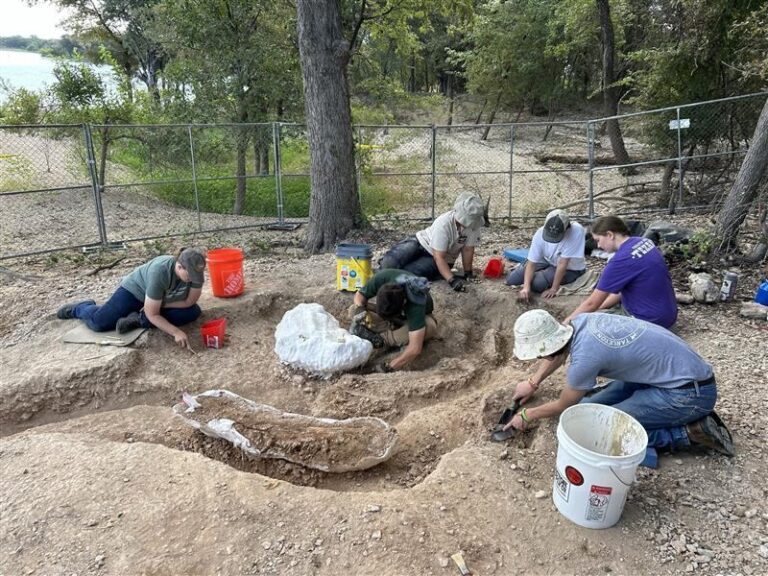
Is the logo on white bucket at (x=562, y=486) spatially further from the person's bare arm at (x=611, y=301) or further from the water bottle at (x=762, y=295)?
the water bottle at (x=762, y=295)

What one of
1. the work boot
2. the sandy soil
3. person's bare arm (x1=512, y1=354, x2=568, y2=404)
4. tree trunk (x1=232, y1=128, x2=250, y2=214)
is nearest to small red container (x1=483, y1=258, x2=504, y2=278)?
the sandy soil

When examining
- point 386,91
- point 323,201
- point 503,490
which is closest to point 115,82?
point 386,91

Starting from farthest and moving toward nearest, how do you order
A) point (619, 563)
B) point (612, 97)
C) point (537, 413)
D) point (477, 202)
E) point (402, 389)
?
point (612, 97) < point (477, 202) < point (402, 389) < point (537, 413) < point (619, 563)

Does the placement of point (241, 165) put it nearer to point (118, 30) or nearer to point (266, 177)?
point (266, 177)

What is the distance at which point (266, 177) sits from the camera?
9.12m

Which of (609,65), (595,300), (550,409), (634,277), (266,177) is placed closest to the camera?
(550,409)

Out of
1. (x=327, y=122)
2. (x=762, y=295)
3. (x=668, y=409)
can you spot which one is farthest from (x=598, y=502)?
(x=327, y=122)

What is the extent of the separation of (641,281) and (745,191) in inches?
113

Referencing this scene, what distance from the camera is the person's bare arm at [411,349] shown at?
4.45m

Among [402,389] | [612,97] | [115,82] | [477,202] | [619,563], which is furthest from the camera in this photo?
[612,97]

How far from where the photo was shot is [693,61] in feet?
29.5

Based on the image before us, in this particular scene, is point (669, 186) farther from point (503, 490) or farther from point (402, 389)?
point (503, 490)

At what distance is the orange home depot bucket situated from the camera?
5.28 metres

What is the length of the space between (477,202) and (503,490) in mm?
3078
